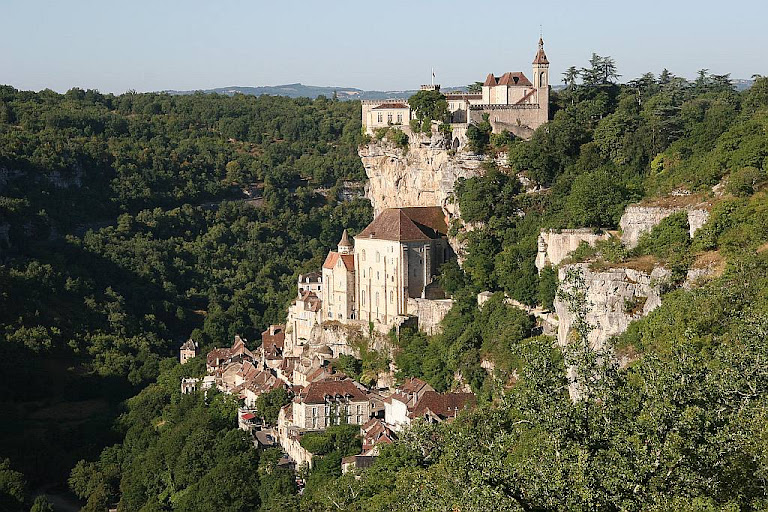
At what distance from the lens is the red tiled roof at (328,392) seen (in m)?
52.3

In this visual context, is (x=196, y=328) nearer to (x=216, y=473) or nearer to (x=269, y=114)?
(x=216, y=473)

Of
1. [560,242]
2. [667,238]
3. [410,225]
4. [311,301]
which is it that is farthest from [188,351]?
[667,238]

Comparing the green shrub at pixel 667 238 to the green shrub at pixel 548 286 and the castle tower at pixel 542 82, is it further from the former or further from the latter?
the castle tower at pixel 542 82

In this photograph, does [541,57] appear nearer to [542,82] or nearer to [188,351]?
[542,82]

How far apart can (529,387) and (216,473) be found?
105 ft

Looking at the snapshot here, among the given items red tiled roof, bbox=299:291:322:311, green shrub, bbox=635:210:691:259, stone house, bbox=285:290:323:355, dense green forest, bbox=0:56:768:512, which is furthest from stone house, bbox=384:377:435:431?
green shrub, bbox=635:210:691:259

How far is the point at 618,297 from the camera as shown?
3681cm

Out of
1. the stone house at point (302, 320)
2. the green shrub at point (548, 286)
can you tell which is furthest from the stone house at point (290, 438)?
the green shrub at point (548, 286)

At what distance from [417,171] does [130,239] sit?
169 feet

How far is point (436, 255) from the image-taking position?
58.2 m

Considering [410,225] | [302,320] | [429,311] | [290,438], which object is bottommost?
[290,438]

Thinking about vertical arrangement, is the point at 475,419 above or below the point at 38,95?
below

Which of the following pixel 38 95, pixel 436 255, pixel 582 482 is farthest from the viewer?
pixel 38 95

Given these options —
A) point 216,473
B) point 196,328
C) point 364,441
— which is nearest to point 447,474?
point 364,441
